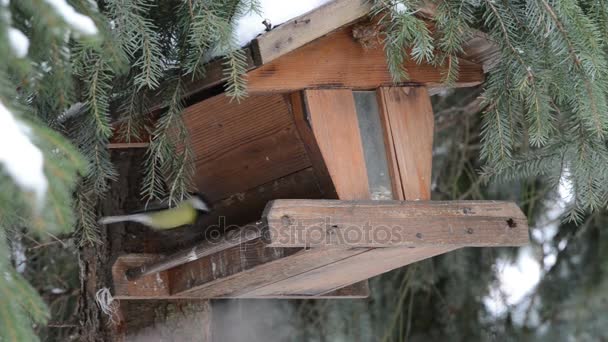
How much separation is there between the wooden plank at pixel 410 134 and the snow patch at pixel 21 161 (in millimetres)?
1213

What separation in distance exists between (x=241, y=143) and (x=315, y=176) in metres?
0.23

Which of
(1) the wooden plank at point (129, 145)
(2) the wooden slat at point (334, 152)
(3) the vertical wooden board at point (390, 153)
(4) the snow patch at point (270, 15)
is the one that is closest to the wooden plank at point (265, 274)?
(2) the wooden slat at point (334, 152)

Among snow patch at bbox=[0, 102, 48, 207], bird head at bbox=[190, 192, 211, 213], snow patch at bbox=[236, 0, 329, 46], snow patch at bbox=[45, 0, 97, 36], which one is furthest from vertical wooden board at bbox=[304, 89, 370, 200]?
snow patch at bbox=[0, 102, 48, 207]

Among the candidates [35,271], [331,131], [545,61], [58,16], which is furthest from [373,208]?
[35,271]

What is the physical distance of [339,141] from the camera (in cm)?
229

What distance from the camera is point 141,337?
2.54 metres

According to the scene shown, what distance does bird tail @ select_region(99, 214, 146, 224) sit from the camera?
8.36 ft

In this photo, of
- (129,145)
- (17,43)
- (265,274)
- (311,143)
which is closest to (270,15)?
(311,143)

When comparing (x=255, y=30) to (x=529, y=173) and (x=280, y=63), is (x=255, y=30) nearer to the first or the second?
(x=280, y=63)

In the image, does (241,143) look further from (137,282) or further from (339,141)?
(137,282)

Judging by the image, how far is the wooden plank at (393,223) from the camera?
2.06m

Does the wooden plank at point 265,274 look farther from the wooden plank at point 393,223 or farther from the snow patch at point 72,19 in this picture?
the snow patch at point 72,19

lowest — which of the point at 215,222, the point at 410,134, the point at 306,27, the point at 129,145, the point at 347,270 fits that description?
the point at 347,270

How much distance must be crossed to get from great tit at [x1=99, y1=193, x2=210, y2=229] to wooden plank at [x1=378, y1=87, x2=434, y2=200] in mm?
548
